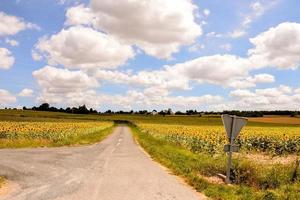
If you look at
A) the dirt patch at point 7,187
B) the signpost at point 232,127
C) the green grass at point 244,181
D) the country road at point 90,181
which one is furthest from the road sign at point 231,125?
the dirt patch at point 7,187

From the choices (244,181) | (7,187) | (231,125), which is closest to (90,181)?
(7,187)

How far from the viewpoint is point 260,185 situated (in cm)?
1464

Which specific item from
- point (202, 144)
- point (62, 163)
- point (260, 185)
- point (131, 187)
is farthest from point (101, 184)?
point (202, 144)

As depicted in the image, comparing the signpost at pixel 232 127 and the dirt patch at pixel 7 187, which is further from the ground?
the signpost at pixel 232 127

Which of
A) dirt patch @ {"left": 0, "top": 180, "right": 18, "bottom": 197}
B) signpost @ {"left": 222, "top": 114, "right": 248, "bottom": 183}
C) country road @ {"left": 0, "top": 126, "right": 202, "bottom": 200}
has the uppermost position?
signpost @ {"left": 222, "top": 114, "right": 248, "bottom": 183}

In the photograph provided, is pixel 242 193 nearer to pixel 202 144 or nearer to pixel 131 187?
pixel 131 187

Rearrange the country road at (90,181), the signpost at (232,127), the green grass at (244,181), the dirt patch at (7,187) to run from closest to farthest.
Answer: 1. the country road at (90,181)
2. the green grass at (244,181)
3. the dirt patch at (7,187)
4. the signpost at (232,127)

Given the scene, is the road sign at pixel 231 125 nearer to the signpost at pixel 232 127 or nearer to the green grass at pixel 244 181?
the signpost at pixel 232 127

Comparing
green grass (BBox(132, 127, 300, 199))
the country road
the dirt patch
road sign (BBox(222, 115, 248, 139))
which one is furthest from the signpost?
the dirt patch

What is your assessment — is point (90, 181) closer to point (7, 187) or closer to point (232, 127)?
point (7, 187)

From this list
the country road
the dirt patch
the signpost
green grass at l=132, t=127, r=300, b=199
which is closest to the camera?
the country road

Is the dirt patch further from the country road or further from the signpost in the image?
the signpost

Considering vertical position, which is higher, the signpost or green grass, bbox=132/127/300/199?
the signpost

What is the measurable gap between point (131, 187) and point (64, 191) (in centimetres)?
231
